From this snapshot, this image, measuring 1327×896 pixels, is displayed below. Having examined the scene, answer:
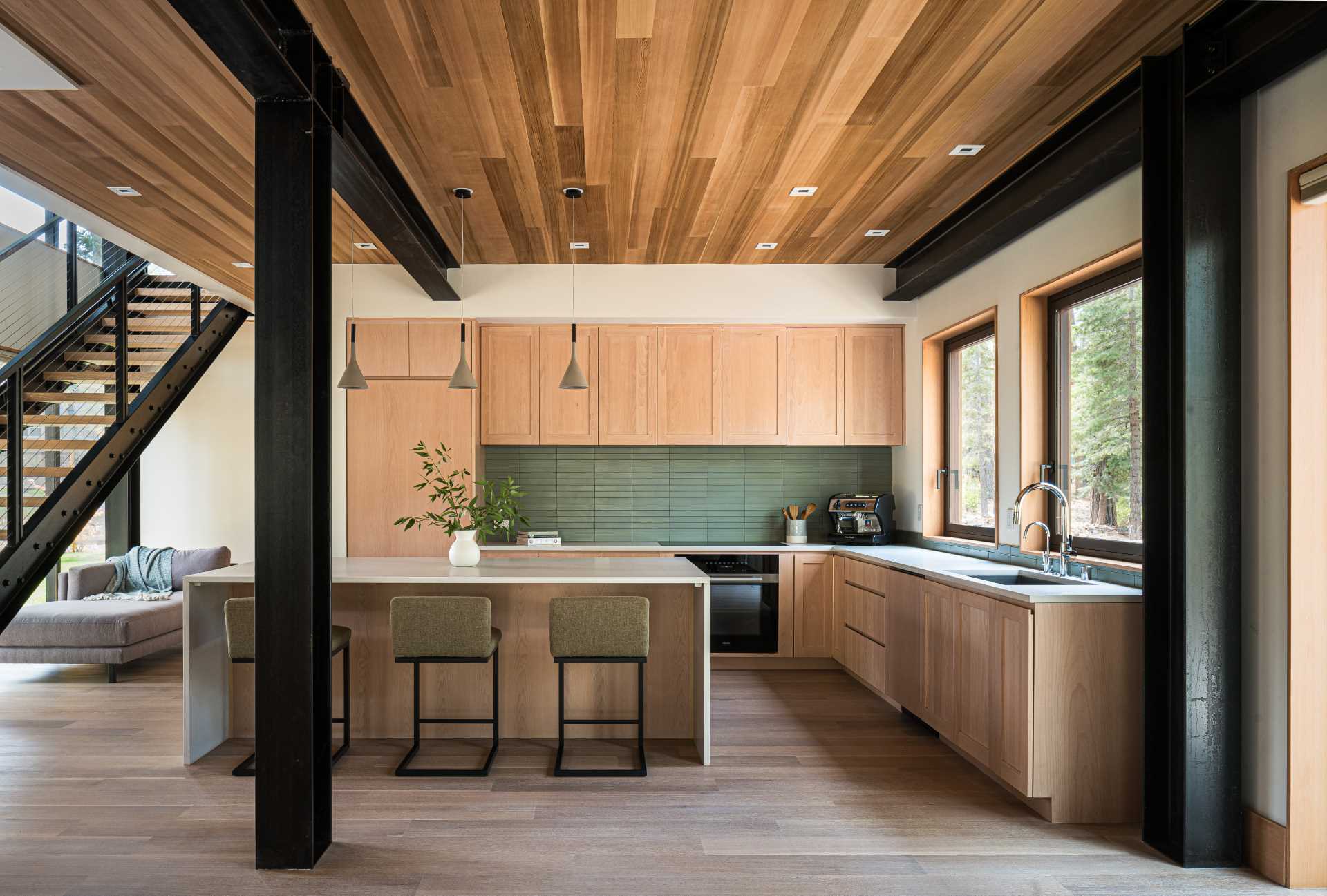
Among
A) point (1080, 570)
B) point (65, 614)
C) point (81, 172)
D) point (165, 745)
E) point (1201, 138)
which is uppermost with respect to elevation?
point (81, 172)

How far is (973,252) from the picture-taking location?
455cm

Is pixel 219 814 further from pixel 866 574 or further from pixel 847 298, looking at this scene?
pixel 847 298

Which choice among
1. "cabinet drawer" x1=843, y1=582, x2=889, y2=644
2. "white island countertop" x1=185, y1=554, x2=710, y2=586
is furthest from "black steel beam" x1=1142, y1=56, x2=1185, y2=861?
"cabinet drawer" x1=843, y1=582, x2=889, y2=644

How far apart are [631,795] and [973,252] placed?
3354 millimetres

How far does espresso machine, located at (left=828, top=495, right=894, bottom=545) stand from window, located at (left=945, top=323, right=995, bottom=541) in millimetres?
448

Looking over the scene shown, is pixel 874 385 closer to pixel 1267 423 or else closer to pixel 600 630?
pixel 600 630

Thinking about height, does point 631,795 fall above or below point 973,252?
below

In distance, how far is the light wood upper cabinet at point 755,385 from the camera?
589cm

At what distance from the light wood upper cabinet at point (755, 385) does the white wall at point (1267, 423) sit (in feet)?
11.0

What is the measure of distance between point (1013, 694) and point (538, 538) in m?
3.52

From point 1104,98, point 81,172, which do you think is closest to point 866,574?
point 1104,98

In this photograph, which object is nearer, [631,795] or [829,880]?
[829,880]

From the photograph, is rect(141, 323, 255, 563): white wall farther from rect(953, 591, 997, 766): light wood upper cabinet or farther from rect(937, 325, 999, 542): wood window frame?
rect(953, 591, 997, 766): light wood upper cabinet

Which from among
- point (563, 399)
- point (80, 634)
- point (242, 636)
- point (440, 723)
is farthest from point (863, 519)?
point (80, 634)
